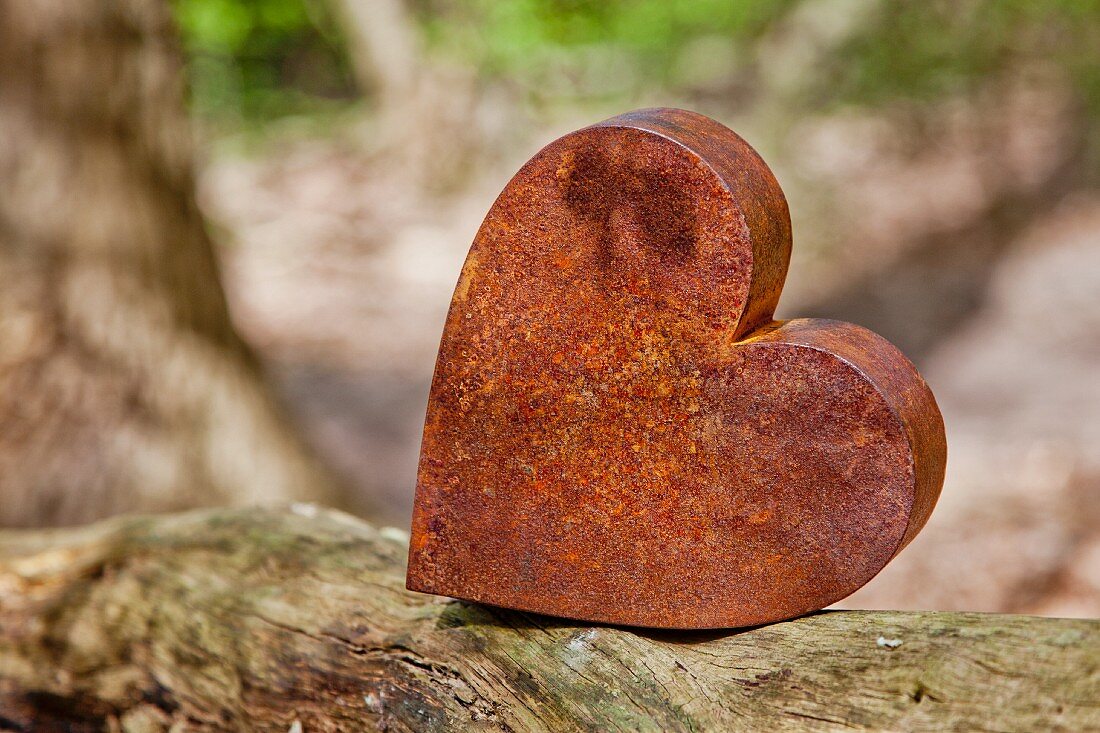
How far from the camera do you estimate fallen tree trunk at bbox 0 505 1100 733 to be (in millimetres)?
1390

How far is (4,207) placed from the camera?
3221mm

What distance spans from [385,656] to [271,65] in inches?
451

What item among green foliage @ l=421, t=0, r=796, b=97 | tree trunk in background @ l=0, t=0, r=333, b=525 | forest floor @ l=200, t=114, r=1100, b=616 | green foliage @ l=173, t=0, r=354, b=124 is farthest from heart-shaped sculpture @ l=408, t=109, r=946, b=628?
green foliage @ l=173, t=0, r=354, b=124

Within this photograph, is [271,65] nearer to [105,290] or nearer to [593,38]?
[593,38]

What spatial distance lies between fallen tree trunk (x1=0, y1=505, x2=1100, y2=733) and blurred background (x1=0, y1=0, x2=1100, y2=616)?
44.4 inches

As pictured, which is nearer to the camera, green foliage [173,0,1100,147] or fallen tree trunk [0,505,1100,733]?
fallen tree trunk [0,505,1100,733]

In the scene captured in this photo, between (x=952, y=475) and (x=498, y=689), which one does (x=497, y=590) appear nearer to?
(x=498, y=689)

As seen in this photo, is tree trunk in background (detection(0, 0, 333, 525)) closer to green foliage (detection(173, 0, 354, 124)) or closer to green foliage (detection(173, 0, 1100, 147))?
green foliage (detection(173, 0, 1100, 147))

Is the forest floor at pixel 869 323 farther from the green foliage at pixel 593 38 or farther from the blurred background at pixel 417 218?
the green foliage at pixel 593 38

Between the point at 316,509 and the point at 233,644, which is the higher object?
the point at 316,509

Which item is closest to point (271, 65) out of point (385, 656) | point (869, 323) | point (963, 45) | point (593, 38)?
point (593, 38)

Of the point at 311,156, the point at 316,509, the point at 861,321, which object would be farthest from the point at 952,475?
the point at 311,156

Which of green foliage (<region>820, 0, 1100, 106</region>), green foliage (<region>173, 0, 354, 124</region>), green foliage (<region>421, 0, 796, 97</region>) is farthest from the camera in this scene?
green foliage (<region>173, 0, 354, 124</region>)

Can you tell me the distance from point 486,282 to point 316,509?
980mm
